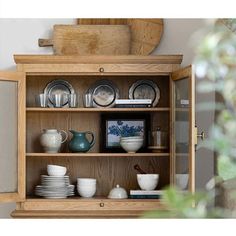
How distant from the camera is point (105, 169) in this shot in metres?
3.50

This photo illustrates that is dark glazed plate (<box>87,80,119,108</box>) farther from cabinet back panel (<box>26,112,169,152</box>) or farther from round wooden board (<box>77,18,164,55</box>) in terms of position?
round wooden board (<box>77,18,164,55</box>)

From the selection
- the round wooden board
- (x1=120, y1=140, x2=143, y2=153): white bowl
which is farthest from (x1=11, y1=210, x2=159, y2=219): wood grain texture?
the round wooden board

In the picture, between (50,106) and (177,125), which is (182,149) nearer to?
(177,125)

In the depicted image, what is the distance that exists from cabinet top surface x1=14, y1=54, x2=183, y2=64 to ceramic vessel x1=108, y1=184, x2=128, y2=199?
0.73 meters

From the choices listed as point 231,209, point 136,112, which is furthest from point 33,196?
point 231,209

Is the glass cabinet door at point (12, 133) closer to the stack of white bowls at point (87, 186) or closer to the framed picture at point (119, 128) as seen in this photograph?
the stack of white bowls at point (87, 186)

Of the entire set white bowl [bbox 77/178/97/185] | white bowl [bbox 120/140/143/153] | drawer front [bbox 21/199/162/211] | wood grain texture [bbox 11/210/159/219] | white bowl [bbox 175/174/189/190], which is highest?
white bowl [bbox 120/140/143/153]

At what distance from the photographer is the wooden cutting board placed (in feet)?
11.1

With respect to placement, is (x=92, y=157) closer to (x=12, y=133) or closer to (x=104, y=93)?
(x=104, y=93)

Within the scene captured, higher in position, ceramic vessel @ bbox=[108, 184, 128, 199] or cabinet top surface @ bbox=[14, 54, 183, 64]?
cabinet top surface @ bbox=[14, 54, 183, 64]

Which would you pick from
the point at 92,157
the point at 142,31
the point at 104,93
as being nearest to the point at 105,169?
the point at 92,157

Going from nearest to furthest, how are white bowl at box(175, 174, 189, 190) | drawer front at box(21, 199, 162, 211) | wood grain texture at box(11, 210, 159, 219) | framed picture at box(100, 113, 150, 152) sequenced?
white bowl at box(175, 174, 189, 190), wood grain texture at box(11, 210, 159, 219), drawer front at box(21, 199, 162, 211), framed picture at box(100, 113, 150, 152)

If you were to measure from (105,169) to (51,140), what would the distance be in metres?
0.41
